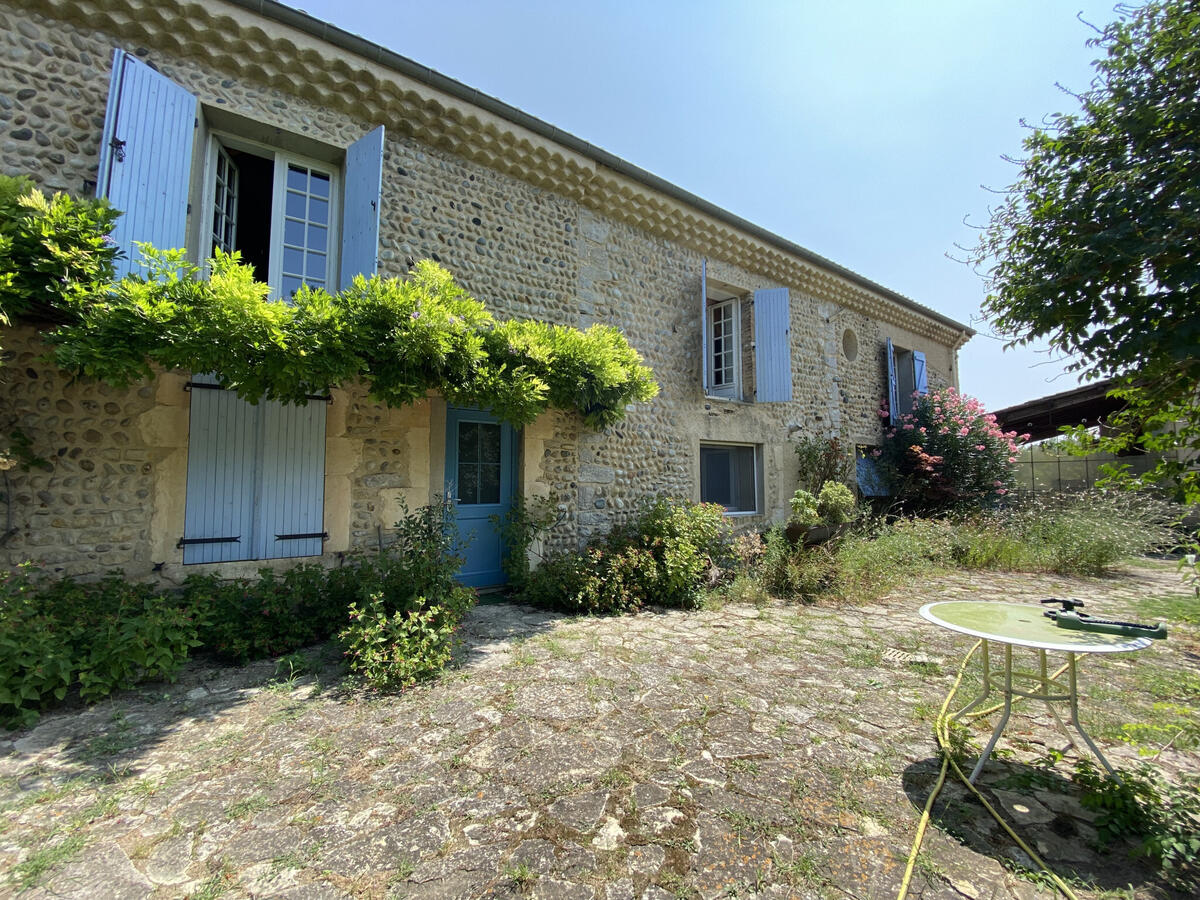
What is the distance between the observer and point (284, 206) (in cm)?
471

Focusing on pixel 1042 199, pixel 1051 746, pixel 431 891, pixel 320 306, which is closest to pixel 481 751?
pixel 431 891

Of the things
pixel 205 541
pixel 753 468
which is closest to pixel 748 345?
pixel 753 468

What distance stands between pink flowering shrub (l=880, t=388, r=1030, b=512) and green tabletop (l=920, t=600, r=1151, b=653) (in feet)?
25.7

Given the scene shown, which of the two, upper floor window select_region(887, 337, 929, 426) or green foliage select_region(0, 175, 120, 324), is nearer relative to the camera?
green foliage select_region(0, 175, 120, 324)

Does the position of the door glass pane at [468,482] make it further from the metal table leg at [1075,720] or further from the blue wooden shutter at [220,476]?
the metal table leg at [1075,720]

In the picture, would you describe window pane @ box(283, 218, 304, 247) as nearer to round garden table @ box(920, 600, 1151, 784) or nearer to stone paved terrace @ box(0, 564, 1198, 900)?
stone paved terrace @ box(0, 564, 1198, 900)

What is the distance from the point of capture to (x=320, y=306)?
3.61 metres

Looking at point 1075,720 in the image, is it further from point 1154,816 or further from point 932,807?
point 932,807

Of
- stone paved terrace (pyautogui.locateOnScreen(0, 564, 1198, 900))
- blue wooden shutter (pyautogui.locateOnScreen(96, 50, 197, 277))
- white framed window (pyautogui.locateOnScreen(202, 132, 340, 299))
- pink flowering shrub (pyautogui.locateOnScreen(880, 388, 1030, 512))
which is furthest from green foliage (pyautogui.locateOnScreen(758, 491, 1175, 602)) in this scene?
blue wooden shutter (pyautogui.locateOnScreen(96, 50, 197, 277))

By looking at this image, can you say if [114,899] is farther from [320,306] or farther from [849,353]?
[849,353]

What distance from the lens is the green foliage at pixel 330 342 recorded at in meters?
3.11

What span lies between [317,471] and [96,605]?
5.41 ft

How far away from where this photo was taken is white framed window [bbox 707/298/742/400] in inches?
320

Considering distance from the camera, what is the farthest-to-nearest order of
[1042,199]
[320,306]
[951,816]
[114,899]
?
[320,306] < [1042,199] < [951,816] < [114,899]
